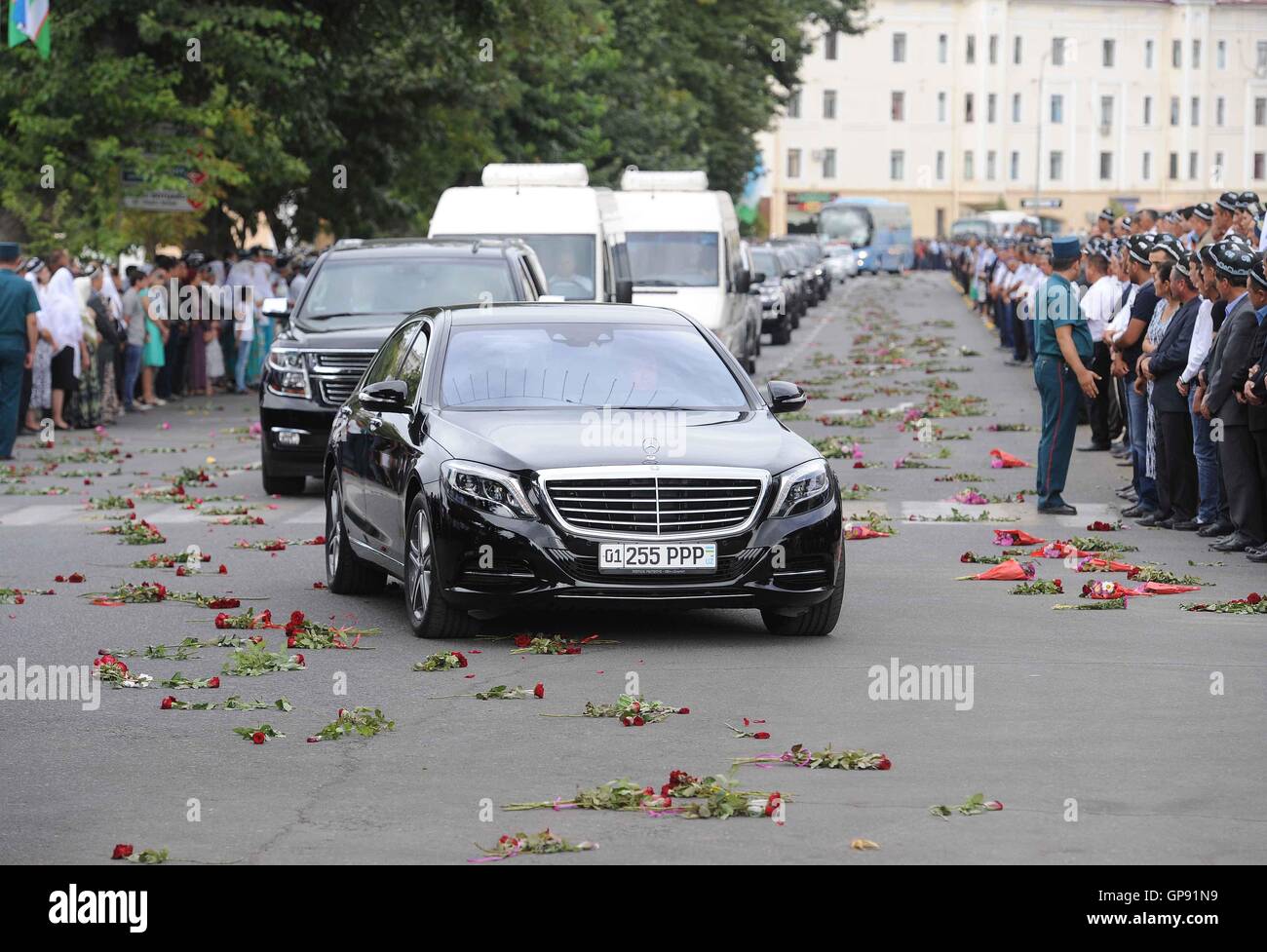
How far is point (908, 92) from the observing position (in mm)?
145750

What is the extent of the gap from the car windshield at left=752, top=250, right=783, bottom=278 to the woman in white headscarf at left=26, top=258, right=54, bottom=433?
29.9m

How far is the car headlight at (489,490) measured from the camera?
1123 centimetres

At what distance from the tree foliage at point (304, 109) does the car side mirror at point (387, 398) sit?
20062 mm

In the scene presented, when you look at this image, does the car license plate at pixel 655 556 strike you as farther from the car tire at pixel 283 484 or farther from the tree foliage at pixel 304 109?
the tree foliage at pixel 304 109

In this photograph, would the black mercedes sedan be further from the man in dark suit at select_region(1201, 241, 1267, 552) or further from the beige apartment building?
the beige apartment building

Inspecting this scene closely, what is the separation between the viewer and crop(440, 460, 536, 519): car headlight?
11227 millimetres

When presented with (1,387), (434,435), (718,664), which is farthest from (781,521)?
(1,387)

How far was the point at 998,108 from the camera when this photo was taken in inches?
5738

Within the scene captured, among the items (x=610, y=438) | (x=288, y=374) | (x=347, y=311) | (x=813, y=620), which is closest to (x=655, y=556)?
(x=610, y=438)

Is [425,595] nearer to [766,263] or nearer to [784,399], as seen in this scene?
[784,399]

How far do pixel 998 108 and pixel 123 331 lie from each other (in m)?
121

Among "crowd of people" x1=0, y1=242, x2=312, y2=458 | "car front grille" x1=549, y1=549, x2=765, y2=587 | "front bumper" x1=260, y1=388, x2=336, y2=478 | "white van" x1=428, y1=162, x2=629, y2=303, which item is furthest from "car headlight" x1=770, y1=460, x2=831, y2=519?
"white van" x1=428, y1=162, x2=629, y2=303

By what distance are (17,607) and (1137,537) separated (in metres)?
7.49
